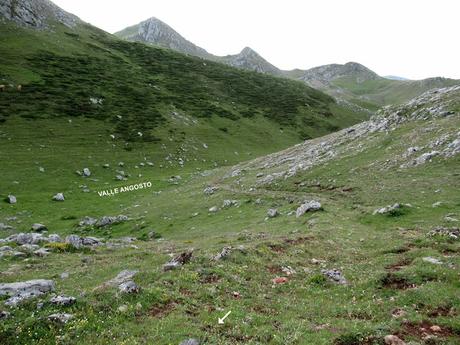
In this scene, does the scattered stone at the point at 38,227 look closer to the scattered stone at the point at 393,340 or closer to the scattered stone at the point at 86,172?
the scattered stone at the point at 86,172

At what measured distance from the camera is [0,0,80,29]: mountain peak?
4700 inches

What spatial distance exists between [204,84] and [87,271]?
121 metres

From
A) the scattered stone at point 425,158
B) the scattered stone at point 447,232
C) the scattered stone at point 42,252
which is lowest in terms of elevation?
the scattered stone at point 42,252

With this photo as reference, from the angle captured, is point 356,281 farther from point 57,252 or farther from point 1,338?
point 57,252

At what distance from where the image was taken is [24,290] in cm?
1666

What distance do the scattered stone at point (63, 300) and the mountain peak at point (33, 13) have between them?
12818cm

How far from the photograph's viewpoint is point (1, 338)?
13.4 m

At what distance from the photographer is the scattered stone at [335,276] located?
19.8 meters

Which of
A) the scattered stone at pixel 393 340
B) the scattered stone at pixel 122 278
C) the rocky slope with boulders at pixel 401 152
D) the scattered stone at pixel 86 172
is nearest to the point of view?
the scattered stone at pixel 393 340

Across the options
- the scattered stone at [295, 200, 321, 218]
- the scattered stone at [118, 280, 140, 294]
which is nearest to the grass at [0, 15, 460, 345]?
the scattered stone at [118, 280, 140, 294]

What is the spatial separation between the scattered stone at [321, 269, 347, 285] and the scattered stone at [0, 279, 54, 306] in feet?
43.1

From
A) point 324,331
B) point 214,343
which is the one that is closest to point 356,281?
point 324,331

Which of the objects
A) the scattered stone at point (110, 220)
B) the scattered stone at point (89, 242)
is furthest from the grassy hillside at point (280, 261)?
the scattered stone at point (89, 242)

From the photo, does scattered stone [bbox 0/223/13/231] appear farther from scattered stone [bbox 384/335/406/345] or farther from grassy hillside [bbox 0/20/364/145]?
grassy hillside [bbox 0/20/364/145]
